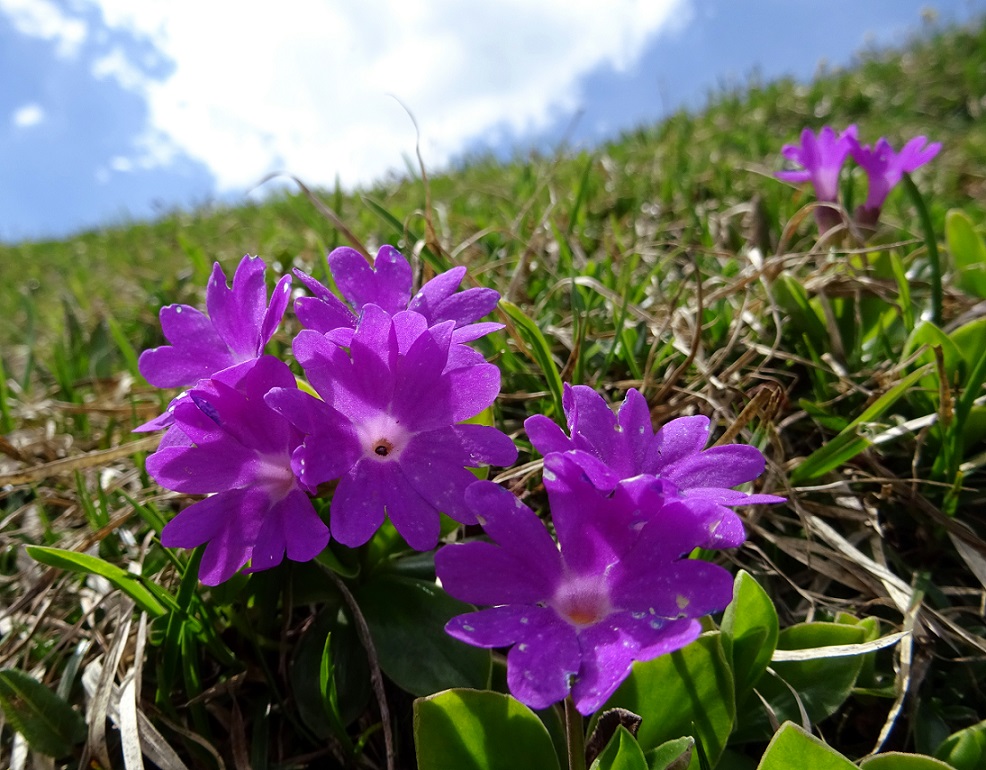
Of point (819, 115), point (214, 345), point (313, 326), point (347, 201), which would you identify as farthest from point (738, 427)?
point (819, 115)

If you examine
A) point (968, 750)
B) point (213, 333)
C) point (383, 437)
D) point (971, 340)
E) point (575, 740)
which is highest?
point (213, 333)

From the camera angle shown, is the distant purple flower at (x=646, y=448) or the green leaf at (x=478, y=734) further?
the green leaf at (x=478, y=734)

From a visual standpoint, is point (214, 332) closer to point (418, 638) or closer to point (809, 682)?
point (418, 638)

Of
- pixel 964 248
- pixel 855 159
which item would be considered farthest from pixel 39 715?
pixel 964 248

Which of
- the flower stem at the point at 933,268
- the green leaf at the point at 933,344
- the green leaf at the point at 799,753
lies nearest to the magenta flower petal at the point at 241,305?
the green leaf at the point at 799,753

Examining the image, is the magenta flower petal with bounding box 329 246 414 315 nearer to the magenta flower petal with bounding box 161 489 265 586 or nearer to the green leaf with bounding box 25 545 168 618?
the magenta flower petal with bounding box 161 489 265 586

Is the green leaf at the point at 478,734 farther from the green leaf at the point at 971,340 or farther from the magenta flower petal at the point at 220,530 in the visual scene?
the green leaf at the point at 971,340

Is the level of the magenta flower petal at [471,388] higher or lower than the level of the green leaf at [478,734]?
higher
